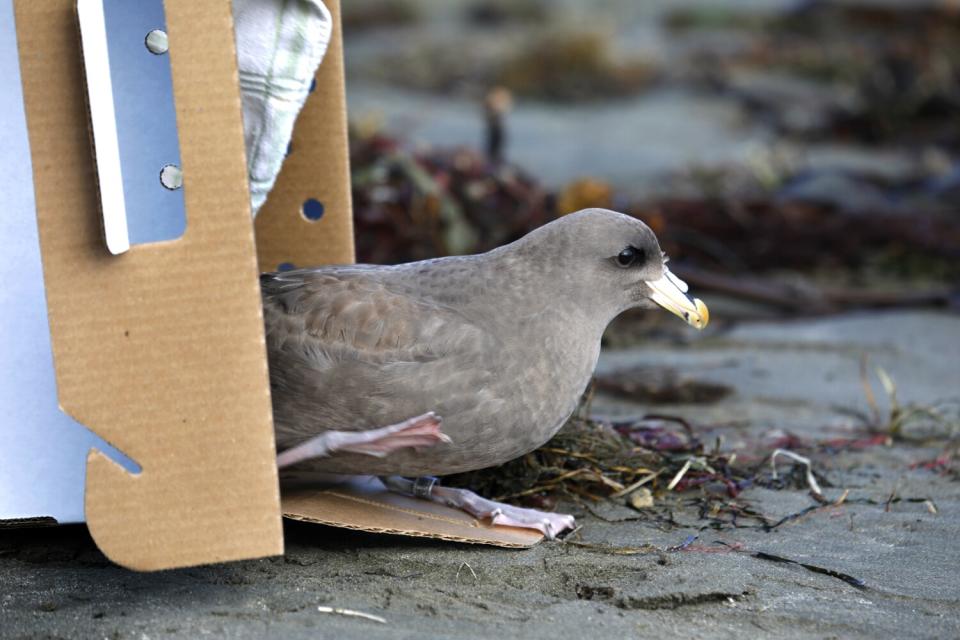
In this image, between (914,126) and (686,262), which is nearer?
(686,262)

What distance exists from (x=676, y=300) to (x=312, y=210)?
1065mm

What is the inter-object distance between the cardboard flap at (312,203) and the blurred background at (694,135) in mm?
1883

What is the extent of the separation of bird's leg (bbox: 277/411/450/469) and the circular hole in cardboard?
2.90 feet

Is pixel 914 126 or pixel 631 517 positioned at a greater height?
pixel 914 126

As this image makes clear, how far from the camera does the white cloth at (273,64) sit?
110 inches

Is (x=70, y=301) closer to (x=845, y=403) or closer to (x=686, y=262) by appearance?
(x=845, y=403)

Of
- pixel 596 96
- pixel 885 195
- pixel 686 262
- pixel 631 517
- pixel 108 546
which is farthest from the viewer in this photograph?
pixel 596 96

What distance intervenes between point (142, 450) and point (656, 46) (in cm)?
1165

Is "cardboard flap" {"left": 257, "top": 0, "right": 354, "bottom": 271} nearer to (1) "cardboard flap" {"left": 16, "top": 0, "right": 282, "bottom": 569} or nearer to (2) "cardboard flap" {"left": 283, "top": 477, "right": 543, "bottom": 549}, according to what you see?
(2) "cardboard flap" {"left": 283, "top": 477, "right": 543, "bottom": 549}

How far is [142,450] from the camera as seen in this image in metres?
2.23

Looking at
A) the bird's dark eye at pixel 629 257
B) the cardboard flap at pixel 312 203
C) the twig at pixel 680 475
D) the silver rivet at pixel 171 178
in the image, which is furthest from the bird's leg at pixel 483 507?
the silver rivet at pixel 171 178

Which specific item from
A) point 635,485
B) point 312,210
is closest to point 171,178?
point 312,210

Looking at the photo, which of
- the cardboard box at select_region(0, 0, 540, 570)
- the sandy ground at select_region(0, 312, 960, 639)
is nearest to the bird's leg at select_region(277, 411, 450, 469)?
the sandy ground at select_region(0, 312, 960, 639)

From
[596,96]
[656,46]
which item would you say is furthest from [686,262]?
[656,46]
